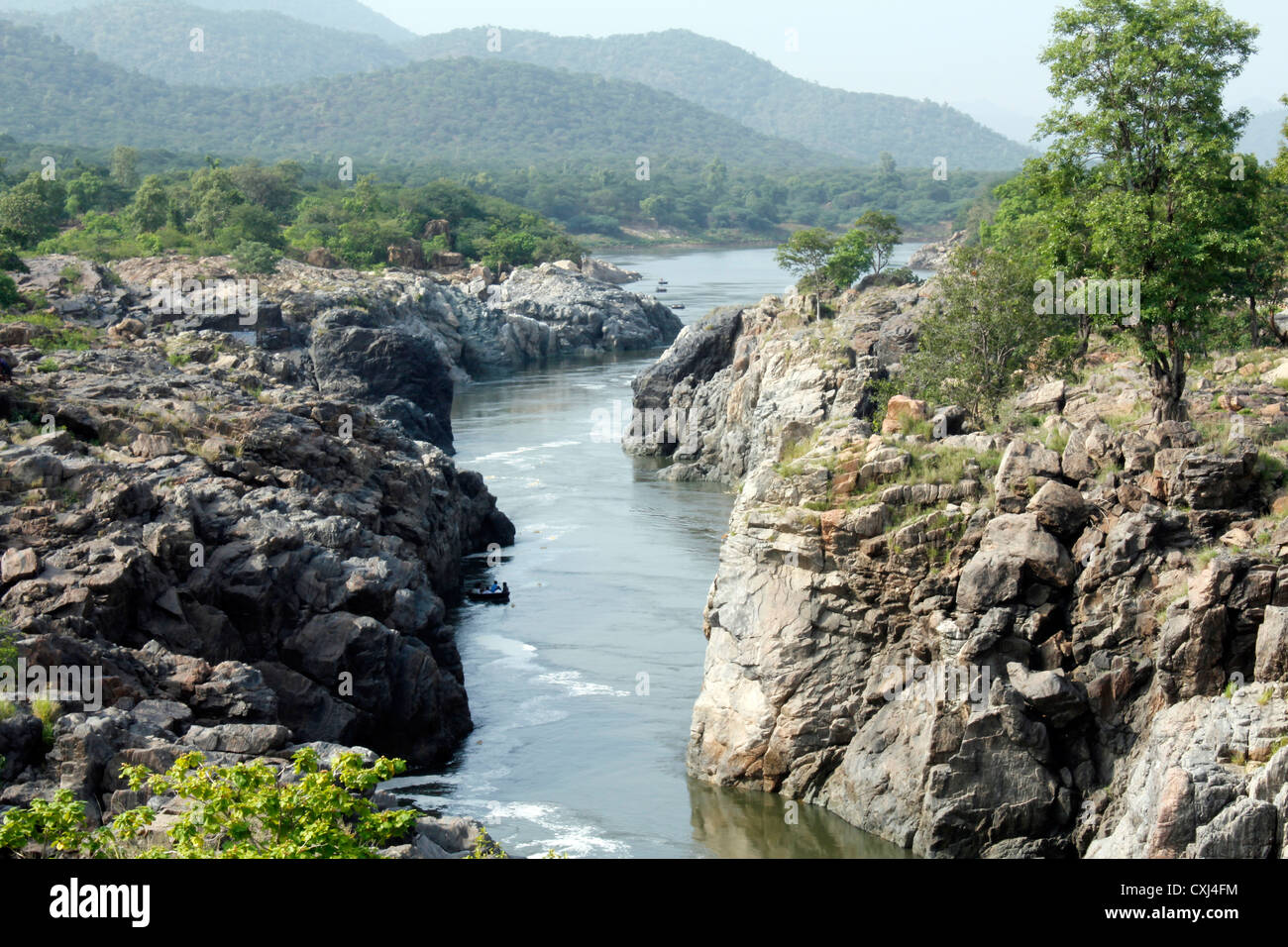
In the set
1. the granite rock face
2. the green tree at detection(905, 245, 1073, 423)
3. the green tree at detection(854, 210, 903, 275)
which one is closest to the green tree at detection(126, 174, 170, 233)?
the green tree at detection(854, 210, 903, 275)

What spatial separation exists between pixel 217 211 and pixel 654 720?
98527mm

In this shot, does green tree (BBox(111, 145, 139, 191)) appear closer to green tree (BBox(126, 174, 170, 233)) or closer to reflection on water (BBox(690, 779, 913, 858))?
green tree (BBox(126, 174, 170, 233))

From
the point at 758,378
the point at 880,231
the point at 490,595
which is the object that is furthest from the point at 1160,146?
the point at 880,231

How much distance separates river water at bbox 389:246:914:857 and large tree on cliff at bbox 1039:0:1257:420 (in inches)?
567


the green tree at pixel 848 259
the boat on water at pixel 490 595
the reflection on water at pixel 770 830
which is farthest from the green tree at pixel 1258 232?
the green tree at pixel 848 259

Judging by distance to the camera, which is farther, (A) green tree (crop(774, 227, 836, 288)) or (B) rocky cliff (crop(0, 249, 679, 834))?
(A) green tree (crop(774, 227, 836, 288))

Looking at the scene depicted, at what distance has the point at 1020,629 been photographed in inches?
1142

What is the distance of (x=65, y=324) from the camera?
6328 centimetres

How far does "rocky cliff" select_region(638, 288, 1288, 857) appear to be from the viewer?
2594 centimetres

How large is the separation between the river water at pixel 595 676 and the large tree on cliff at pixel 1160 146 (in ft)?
47.3

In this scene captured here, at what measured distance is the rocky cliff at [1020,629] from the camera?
25.9m

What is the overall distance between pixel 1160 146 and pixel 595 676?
23211mm

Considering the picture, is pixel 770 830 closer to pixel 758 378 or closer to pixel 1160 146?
pixel 1160 146
